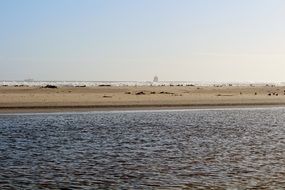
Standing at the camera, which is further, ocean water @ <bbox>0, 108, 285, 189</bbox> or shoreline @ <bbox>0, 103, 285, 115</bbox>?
shoreline @ <bbox>0, 103, 285, 115</bbox>

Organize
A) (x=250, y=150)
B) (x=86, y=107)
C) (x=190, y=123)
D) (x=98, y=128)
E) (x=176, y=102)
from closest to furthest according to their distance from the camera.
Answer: (x=250, y=150)
(x=98, y=128)
(x=190, y=123)
(x=86, y=107)
(x=176, y=102)

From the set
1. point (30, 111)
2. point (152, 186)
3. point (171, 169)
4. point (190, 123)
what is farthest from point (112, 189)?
point (30, 111)

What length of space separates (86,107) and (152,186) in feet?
113

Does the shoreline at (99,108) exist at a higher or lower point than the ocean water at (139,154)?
higher

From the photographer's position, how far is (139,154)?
20297 mm

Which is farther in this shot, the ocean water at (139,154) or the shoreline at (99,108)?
the shoreline at (99,108)

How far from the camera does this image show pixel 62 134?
27.4 m

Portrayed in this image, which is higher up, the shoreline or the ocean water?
the shoreline

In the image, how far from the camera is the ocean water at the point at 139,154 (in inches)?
589

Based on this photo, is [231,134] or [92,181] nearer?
[92,181]

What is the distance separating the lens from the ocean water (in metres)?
15.0

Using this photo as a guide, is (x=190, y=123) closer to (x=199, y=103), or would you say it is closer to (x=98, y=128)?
(x=98, y=128)

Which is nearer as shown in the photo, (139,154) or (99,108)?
(139,154)

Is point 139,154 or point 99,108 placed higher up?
point 99,108
